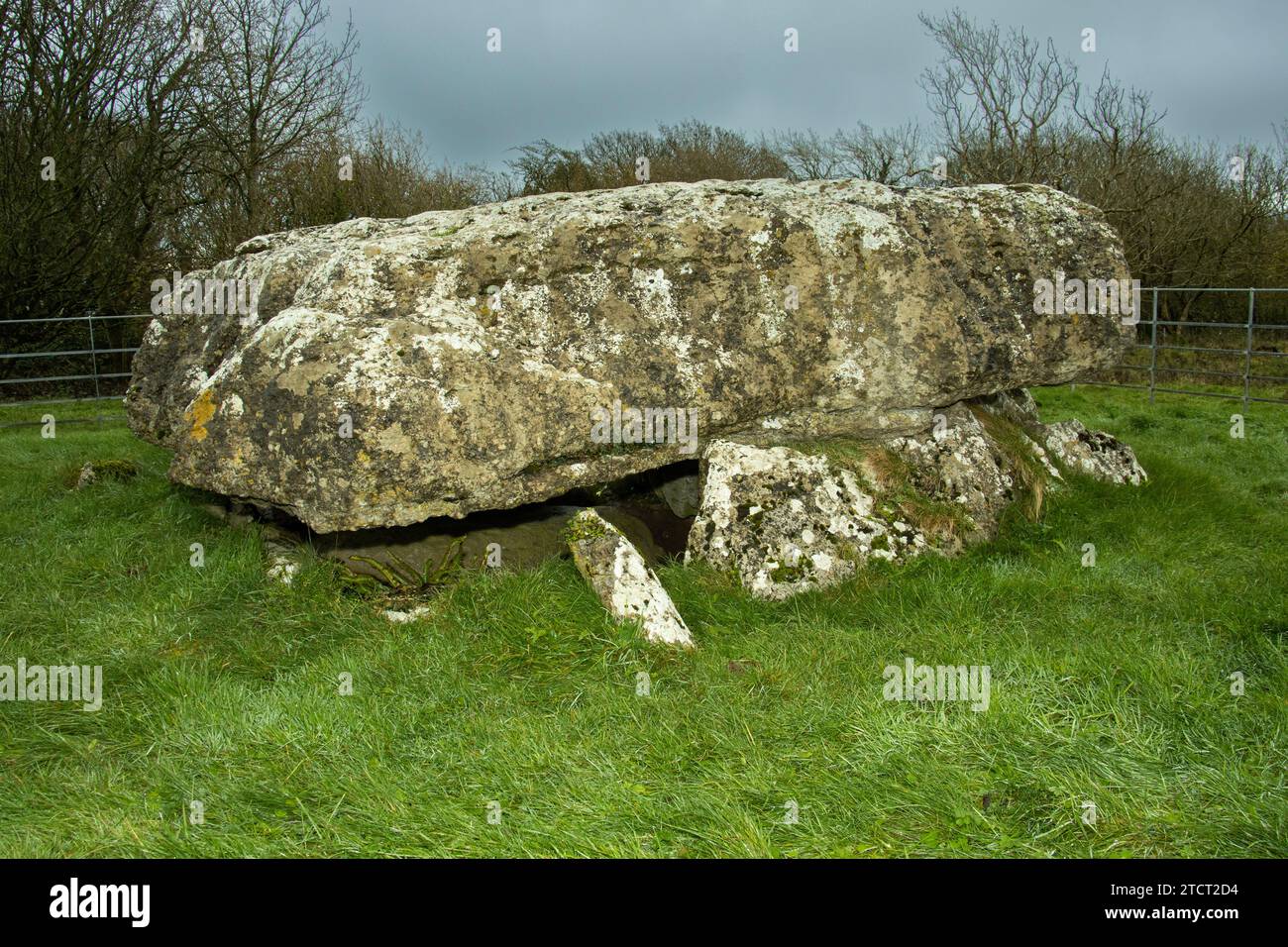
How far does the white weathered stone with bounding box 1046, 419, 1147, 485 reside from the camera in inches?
279

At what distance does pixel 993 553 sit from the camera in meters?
5.73

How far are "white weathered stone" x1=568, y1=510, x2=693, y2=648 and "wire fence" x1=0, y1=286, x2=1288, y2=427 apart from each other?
11159 millimetres

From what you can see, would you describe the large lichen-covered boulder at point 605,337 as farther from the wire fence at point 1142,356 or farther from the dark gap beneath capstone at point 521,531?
the wire fence at point 1142,356

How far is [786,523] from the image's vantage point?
5473 mm

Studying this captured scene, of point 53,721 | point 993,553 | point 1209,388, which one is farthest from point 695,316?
point 1209,388

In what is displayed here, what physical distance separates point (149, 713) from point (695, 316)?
3.53 m

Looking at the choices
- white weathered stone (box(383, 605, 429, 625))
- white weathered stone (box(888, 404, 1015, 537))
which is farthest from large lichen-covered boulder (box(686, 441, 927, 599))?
white weathered stone (box(383, 605, 429, 625))

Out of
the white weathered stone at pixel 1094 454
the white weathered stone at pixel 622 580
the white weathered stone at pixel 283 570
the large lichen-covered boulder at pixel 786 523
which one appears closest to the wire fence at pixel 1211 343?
the white weathered stone at pixel 1094 454

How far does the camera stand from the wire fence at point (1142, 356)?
47.5 ft

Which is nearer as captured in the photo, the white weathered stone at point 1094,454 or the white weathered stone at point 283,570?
the white weathered stone at point 283,570

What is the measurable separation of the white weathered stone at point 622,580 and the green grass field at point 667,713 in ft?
0.38

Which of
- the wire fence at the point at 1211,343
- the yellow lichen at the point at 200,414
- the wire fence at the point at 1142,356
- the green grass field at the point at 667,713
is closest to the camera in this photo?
the green grass field at the point at 667,713

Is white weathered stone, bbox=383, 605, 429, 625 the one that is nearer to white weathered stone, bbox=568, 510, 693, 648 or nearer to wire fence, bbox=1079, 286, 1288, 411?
white weathered stone, bbox=568, 510, 693, 648

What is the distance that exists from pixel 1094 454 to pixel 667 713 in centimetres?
473
